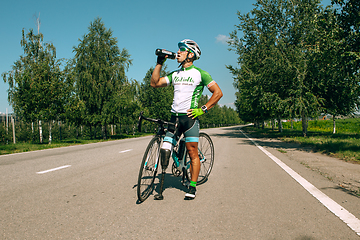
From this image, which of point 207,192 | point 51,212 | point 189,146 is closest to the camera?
point 51,212

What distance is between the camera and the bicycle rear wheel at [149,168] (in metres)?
3.57

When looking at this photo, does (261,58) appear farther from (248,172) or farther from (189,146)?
(189,146)

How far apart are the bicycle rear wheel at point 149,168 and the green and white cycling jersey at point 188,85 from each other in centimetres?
61

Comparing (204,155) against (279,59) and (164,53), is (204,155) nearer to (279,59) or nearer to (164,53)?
(164,53)

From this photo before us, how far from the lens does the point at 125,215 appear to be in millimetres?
3125

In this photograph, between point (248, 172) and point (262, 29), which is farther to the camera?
point (262, 29)

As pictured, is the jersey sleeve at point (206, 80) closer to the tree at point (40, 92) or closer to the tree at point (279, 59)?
the tree at point (279, 59)

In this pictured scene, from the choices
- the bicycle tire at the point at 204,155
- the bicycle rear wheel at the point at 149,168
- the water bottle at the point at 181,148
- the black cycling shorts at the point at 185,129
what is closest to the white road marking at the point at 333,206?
the bicycle tire at the point at 204,155

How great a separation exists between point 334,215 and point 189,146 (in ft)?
6.73

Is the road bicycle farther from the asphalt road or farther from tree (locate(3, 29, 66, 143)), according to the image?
tree (locate(3, 29, 66, 143))

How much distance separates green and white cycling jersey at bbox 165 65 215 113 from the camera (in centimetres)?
388

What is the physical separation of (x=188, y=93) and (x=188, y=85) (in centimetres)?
12

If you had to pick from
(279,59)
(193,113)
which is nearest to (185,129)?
(193,113)

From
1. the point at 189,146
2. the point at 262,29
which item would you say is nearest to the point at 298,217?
the point at 189,146
